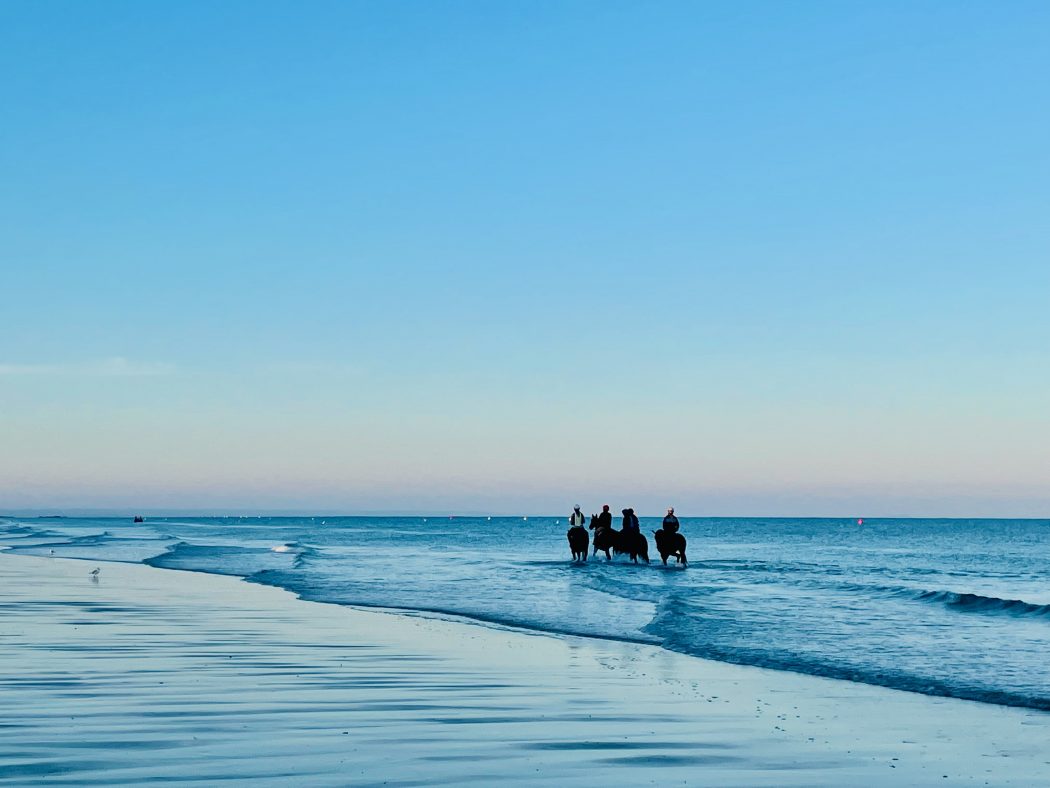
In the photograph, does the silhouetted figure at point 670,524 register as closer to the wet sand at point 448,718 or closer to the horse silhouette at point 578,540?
the horse silhouette at point 578,540

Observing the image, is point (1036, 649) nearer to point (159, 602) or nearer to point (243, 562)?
point (159, 602)

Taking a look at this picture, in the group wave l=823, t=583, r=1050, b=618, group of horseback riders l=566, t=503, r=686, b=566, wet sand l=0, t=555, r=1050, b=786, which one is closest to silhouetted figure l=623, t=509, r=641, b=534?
group of horseback riders l=566, t=503, r=686, b=566

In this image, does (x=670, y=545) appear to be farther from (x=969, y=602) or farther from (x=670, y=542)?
(x=969, y=602)

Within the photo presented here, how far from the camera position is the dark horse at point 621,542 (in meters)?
39.8

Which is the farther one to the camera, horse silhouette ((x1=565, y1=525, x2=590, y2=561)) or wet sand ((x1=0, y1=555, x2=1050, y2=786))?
horse silhouette ((x1=565, y1=525, x2=590, y2=561))

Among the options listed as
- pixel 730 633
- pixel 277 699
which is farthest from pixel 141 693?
pixel 730 633

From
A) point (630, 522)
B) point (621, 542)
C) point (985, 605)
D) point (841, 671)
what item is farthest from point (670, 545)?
point (841, 671)

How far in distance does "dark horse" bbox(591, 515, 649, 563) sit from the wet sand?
23.0 m

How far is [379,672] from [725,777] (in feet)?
19.2

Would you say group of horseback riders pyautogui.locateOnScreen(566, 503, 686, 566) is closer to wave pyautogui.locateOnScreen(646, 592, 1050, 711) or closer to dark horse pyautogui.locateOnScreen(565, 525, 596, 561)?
dark horse pyautogui.locateOnScreen(565, 525, 596, 561)

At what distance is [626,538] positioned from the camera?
40.1m

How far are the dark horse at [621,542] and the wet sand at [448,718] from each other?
2300 cm

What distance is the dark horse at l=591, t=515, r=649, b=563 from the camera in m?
39.8

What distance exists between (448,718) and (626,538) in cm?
3069
